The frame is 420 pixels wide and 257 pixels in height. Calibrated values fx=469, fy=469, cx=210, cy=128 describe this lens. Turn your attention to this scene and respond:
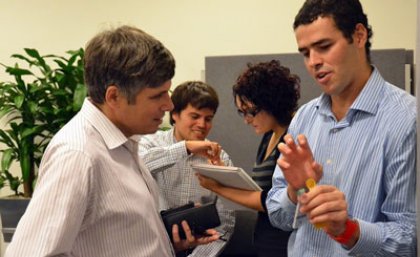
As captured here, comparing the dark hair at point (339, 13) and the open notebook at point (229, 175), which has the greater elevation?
the dark hair at point (339, 13)

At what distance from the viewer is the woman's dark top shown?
1615mm

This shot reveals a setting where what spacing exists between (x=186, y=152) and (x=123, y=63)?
30.9 inches

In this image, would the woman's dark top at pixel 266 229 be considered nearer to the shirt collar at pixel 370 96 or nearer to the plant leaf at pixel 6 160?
the shirt collar at pixel 370 96

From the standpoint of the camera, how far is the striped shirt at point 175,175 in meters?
1.81

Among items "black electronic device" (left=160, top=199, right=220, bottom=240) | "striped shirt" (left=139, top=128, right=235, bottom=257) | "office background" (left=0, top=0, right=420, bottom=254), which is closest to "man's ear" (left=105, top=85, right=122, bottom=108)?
"black electronic device" (left=160, top=199, right=220, bottom=240)

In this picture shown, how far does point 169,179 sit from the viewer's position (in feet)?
6.34

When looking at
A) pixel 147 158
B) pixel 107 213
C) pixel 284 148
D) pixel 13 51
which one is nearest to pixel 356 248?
pixel 284 148

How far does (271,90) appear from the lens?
6.01 feet

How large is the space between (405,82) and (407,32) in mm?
329

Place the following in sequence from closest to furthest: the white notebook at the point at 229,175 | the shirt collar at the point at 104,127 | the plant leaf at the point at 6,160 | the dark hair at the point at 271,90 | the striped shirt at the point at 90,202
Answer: the striped shirt at the point at 90,202 < the shirt collar at the point at 104,127 < the white notebook at the point at 229,175 < the dark hair at the point at 271,90 < the plant leaf at the point at 6,160

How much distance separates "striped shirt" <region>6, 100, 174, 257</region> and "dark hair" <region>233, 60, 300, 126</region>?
0.80 m

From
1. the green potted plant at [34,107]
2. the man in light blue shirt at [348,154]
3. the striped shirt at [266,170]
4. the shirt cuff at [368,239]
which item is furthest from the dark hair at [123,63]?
the green potted plant at [34,107]

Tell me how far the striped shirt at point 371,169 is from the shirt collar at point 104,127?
1.42 feet

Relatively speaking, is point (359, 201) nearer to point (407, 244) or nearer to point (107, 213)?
point (407, 244)
